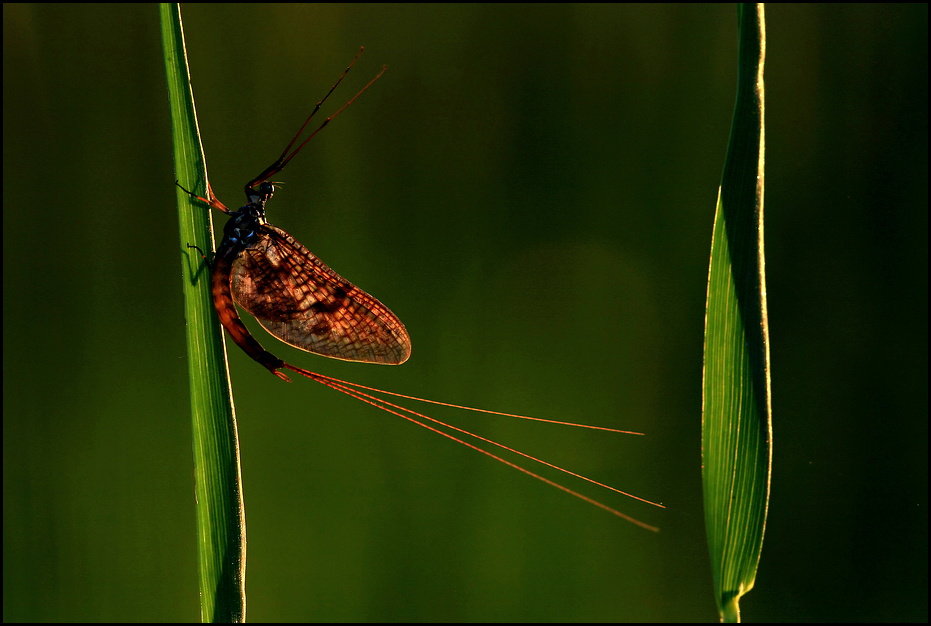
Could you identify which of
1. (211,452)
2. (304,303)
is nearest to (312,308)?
(304,303)

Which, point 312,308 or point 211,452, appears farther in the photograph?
point 312,308

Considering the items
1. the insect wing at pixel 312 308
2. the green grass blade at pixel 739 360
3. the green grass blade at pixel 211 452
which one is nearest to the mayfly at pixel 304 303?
the insect wing at pixel 312 308

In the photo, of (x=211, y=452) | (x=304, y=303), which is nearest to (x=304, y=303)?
(x=304, y=303)

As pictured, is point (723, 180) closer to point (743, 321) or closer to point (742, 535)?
point (743, 321)

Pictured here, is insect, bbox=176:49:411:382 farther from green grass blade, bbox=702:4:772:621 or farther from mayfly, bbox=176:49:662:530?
green grass blade, bbox=702:4:772:621

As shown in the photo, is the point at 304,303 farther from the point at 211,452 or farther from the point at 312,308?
the point at 211,452

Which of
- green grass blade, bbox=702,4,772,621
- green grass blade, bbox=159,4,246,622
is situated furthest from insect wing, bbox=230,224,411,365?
green grass blade, bbox=702,4,772,621
